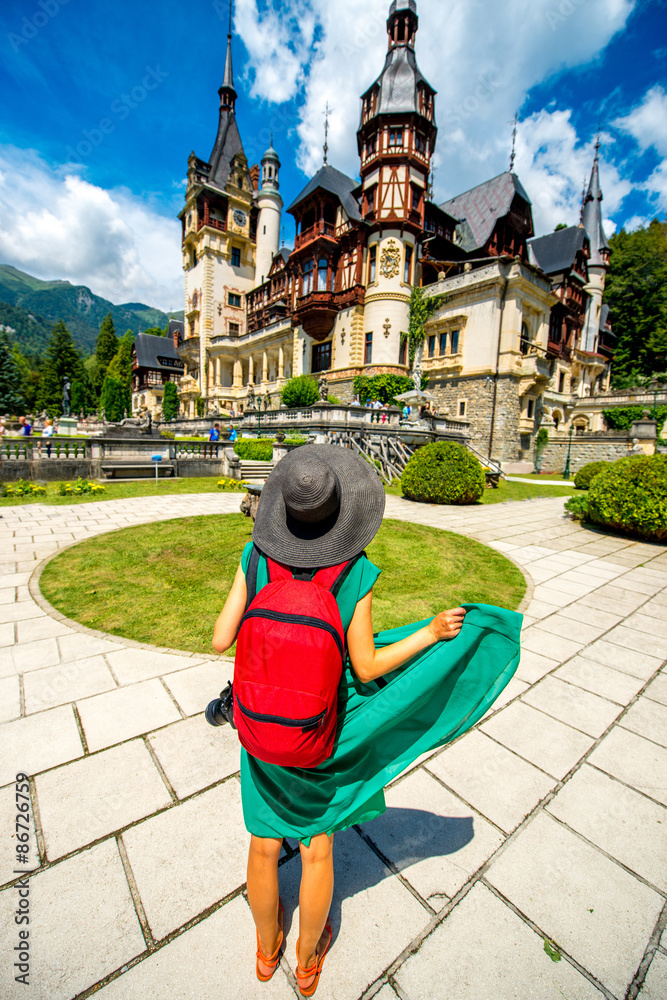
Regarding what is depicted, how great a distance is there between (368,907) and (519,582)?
17.3ft

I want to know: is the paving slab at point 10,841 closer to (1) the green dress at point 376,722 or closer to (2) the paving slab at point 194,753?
(2) the paving slab at point 194,753

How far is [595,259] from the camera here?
145 ft

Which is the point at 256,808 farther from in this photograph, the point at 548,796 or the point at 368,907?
the point at 548,796

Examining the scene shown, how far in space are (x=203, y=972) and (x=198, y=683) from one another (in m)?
2.09

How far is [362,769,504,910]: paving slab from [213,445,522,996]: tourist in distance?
1.71 feet

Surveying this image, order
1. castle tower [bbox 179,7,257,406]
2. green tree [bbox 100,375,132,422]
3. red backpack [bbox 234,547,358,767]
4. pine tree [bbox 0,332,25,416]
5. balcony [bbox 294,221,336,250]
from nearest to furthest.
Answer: red backpack [bbox 234,547,358,767]
balcony [bbox 294,221,336,250]
pine tree [bbox 0,332,25,416]
castle tower [bbox 179,7,257,406]
green tree [bbox 100,375,132,422]

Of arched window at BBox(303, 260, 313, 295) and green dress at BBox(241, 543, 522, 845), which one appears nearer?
green dress at BBox(241, 543, 522, 845)

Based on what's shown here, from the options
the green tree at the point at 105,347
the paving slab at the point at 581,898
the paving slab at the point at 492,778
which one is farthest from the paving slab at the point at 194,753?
the green tree at the point at 105,347

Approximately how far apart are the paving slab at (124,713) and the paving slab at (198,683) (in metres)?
0.09

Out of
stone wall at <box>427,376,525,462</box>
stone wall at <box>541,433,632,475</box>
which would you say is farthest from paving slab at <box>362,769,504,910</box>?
stone wall at <box>541,433,632,475</box>

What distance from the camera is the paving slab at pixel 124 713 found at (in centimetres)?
292

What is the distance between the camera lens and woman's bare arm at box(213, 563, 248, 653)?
1.55m

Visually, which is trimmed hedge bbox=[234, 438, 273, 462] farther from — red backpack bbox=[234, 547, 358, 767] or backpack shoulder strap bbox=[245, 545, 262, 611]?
red backpack bbox=[234, 547, 358, 767]

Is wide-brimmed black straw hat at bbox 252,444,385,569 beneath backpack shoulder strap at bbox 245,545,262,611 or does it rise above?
above
